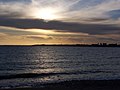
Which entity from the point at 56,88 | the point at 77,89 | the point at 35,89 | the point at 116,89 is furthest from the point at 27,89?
the point at 116,89

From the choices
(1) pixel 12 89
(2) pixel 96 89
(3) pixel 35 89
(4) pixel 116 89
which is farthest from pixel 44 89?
(4) pixel 116 89

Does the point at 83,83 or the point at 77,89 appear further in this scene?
the point at 83,83

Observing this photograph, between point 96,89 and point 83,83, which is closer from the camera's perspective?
point 96,89

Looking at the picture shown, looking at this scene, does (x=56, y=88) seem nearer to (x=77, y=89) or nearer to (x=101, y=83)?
(x=77, y=89)

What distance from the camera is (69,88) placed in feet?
105

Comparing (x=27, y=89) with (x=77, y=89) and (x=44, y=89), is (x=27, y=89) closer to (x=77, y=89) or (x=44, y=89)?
(x=44, y=89)

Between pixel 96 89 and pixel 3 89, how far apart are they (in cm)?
981

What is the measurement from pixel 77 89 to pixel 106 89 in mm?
3021

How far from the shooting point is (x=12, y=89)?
103 ft

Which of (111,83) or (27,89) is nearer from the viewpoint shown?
(27,89)

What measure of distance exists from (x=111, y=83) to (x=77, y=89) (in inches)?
271

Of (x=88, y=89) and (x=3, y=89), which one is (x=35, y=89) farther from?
(x=88, y=89)

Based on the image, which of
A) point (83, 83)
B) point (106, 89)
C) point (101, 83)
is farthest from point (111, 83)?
point (106, 89)

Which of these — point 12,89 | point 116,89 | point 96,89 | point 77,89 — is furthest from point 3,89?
point 116,89
